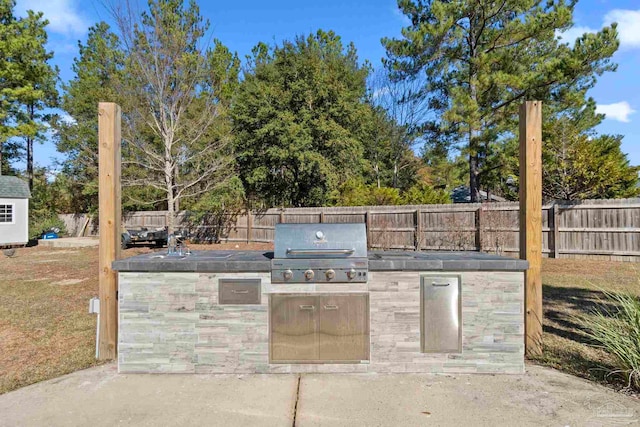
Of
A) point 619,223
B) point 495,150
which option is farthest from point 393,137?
point 619,223

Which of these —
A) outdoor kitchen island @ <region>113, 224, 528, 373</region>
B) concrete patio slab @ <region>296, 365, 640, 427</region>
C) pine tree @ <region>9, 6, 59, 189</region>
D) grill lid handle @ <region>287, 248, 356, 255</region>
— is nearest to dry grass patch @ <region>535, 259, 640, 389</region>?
concrete patio slab @ <region>296, 365, 640, 427</region>

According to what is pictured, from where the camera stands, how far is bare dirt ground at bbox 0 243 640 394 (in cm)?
371

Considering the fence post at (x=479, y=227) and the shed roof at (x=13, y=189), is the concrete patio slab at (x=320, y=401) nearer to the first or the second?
the fence post at (x=479, y=227)

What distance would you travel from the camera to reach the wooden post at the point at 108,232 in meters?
3.88

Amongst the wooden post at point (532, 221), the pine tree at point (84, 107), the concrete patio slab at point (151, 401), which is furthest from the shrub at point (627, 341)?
the pine tree at point (84, 107)

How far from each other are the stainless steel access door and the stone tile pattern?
0.05m

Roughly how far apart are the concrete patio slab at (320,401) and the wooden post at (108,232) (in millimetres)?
428

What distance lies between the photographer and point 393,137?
29.3 metres

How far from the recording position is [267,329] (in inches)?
138

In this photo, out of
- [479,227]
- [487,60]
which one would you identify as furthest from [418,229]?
[487,60]

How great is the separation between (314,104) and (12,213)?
46.4 ft

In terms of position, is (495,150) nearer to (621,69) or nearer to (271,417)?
(621,69)

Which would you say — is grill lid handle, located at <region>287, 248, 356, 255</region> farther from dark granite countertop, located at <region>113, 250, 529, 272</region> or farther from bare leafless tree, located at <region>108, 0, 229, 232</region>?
bare leafless tree, located at <region>108, 0, 229, 232</region>

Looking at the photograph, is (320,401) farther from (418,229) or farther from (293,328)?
(418,229)
